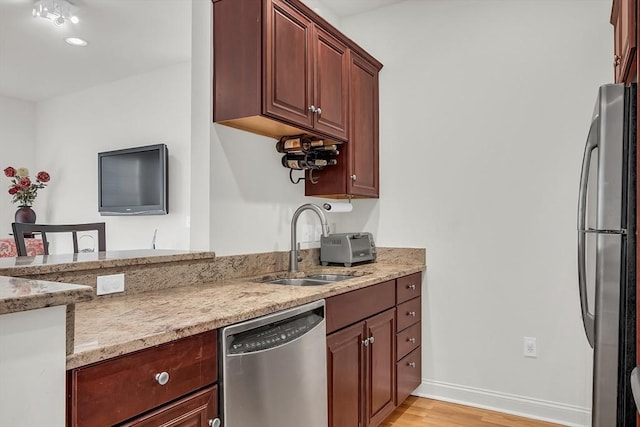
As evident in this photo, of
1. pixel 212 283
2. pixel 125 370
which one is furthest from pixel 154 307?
pixel 212 283

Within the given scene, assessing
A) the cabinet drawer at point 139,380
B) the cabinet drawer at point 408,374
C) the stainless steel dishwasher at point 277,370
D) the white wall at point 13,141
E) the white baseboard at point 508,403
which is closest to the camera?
the cabinet drawer at point 139,380

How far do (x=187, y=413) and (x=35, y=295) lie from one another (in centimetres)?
59

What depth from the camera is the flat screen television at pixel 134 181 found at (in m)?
4.27

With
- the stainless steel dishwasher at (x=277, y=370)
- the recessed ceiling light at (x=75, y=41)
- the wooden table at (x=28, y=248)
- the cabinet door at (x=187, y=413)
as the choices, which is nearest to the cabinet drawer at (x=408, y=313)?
the stainless steel dishwasher at (x=277, y=370)

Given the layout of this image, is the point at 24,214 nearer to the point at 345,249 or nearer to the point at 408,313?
the point at 345,249

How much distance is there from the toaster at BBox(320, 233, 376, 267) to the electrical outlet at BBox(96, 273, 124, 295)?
4.63 feet

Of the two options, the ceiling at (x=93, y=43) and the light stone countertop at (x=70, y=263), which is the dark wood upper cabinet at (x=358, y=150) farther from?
the ceiling at (x=93, y=43)

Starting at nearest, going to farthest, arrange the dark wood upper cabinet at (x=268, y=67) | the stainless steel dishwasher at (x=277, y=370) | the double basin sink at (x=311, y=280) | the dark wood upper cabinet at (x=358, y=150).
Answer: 1. the stainless steel dishwasher at (x=277, y=370)
2. the dark wood upper cabinet at (x=268, y=67)
3. the double basin sink at (x=311, y=280)
4. the dark wood upper cabinet at (x=358, y=150)

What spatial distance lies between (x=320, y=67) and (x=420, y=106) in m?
0.90

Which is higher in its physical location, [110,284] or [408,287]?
[110,284]

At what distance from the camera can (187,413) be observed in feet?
3.99

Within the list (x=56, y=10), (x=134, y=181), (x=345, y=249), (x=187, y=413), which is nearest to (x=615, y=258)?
(x=187, y=413)

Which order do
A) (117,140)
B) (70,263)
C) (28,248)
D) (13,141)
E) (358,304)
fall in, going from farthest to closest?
(13,141)
(117,140)
(28,248)
(358,304)
(70,263)

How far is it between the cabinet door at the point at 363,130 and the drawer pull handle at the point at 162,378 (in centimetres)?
184
